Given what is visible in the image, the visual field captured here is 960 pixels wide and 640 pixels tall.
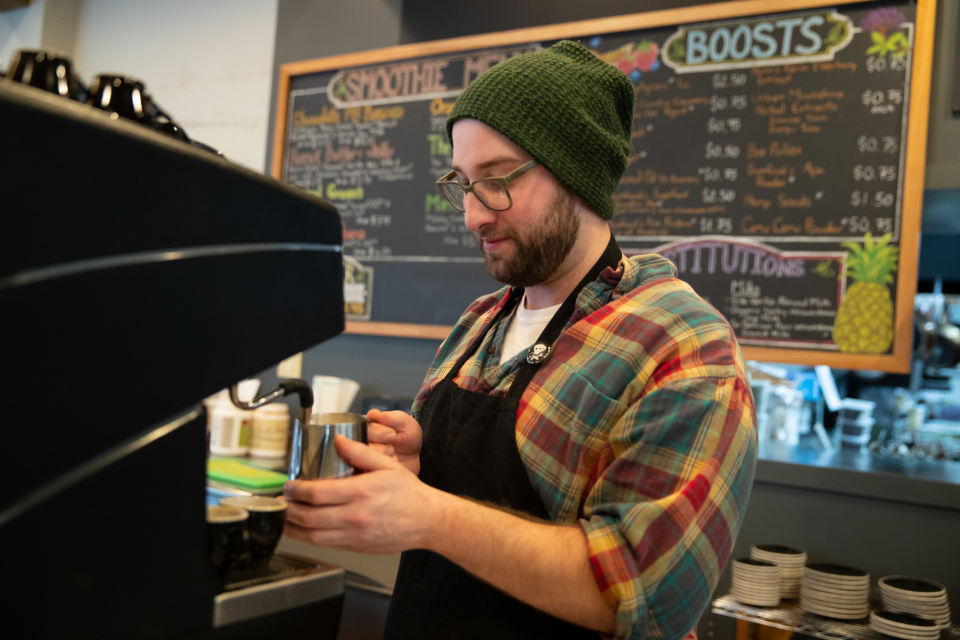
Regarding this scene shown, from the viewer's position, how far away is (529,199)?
4.00 feet

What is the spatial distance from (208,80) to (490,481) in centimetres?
277

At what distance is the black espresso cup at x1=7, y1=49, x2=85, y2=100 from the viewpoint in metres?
0.73

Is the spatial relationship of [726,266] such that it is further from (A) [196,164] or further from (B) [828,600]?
(A) [196,164]

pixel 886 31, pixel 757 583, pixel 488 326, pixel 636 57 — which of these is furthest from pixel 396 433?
pixel 886 31

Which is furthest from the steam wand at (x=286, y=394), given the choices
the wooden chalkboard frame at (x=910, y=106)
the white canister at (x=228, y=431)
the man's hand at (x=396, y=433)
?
the white canister at (x=228, y=431)

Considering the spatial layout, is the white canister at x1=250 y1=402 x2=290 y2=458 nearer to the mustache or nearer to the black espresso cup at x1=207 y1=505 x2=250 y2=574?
the mustache

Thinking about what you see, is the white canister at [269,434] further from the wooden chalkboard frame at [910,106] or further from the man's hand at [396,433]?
the man's hand at [396,433]

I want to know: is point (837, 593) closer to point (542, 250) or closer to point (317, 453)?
point (542, 250)

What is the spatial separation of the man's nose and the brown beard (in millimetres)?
23

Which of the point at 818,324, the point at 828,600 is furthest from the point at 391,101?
the point at 828,600

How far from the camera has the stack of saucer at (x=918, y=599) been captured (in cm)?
163

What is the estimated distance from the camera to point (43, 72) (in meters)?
0.73

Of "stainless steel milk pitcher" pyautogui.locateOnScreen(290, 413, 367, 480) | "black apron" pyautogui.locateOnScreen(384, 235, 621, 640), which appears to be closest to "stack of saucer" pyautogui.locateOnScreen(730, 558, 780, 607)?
"black apron" pyautogui.locateOnScreen(384, 235, 621, 640)

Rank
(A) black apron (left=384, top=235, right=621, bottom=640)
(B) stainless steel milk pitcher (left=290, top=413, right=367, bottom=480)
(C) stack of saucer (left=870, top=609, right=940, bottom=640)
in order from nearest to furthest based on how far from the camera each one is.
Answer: (B) stainless steel milk pitcher (left=290, top=413, right=367, bottom=480) → (A) black apron (left=384, top=235, right=621, bottom=640) → (C) stack of saucer (left=870, top=609, right=940, bottom=640)
